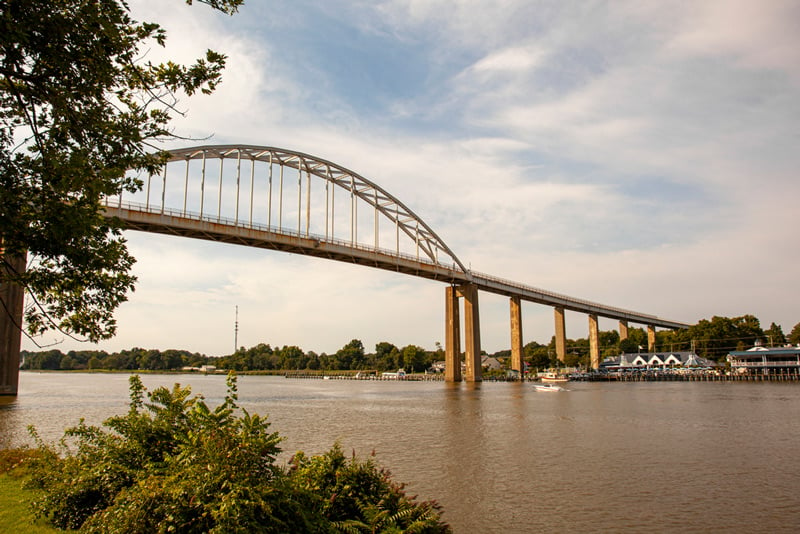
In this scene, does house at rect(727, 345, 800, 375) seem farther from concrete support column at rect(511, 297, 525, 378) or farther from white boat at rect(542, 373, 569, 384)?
concrete support column at rect(511, 297, 525, 378)

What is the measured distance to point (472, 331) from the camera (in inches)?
3068

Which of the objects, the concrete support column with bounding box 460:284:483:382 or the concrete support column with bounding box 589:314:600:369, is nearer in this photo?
the concrete support column with bounding box 460:284:483:382

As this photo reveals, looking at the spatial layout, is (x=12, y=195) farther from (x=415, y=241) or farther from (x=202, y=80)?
(x=415, y=241)

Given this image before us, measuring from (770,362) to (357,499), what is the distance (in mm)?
103636

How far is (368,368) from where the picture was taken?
168125 mm

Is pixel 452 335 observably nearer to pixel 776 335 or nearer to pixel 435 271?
pixel 435 271

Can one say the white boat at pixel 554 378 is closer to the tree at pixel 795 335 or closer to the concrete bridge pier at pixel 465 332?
the concrete bridge pier at pixel 465 332

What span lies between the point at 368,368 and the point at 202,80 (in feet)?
536

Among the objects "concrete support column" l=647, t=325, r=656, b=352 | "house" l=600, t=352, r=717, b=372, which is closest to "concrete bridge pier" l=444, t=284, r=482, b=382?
"house" l=600, t=352, r=717, b=372

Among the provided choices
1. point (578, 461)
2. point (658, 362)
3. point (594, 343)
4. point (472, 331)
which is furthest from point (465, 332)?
point (578, 461)

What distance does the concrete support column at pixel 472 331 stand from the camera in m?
78.1

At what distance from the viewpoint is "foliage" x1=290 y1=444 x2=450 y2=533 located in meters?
7.22

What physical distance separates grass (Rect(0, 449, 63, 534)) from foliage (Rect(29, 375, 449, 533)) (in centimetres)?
18

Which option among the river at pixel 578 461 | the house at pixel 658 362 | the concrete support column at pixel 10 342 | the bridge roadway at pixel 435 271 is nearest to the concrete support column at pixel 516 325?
the bridge roadway at pixel 435 271
